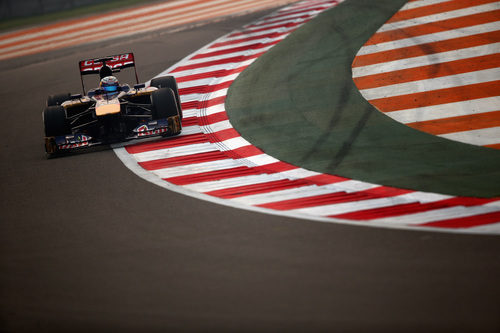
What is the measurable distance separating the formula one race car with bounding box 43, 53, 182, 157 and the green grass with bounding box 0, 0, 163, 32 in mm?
13307

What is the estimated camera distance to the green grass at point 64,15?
903 inches

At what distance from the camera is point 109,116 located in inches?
386

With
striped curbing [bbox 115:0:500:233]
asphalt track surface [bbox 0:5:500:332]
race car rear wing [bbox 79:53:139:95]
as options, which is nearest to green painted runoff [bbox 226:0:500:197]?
striped curbing [bbox 115:0:500:233]

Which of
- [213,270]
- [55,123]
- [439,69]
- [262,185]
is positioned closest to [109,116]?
[55,123]

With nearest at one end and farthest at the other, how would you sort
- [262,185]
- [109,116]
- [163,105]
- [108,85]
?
1. [262,185]
2. [109,116]
3. [163,105]
4. [108,85]

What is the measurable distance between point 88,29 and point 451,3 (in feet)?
37.5

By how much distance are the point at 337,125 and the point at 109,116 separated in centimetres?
344

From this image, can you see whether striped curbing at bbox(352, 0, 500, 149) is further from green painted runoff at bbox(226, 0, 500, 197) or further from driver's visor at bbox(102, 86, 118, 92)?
driver's visor at bbox(102, 86, 118, 92)

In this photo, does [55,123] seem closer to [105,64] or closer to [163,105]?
[163,105]

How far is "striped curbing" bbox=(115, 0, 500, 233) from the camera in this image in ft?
22.2

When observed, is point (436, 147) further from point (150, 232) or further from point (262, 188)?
point (150, 232)

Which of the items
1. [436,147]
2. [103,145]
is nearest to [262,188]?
[436,147]

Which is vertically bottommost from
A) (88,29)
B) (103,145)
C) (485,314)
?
(485,314)

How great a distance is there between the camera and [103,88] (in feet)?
34.4
